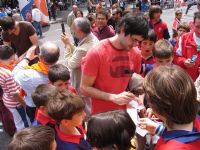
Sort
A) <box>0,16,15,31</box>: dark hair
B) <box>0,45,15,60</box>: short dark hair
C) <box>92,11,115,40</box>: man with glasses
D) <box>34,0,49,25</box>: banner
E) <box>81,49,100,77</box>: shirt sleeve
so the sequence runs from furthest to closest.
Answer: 1. <box>34,0,49,25</box>: banner
2. <box>92,11,115,40</box>: man with glasses
3. <box>0,16,15,31</box>: dark hair
4. <box>0,45,15,60</box>: short dark hair
5. <box>81,49,100,77</box>: shirt sleeve

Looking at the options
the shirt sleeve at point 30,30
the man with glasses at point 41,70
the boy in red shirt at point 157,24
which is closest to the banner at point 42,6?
the boy in red shirt at point 157,24

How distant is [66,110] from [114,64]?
0.58 m

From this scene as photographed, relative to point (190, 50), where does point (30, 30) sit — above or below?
above

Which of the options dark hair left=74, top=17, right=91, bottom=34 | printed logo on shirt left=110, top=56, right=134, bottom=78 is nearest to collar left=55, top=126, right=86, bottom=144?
printed logo on shirt left=110, top=56, right=134, bottom=78

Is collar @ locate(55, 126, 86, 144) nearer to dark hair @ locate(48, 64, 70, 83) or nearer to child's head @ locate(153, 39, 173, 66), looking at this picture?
dark hair @ locate(48, 64, 70, 83)

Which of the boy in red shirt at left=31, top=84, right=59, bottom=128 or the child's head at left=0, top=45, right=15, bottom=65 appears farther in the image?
the child's head at left=0, top=45, right=15, bottom=65

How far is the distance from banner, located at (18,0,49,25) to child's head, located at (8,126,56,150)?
336 inches

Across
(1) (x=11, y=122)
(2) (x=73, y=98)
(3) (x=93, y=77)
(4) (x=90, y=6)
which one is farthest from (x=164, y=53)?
(4) (x=90, y=6)

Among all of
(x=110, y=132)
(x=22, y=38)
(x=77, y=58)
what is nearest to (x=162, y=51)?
(x=77, y=58)

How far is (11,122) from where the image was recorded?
4484mm

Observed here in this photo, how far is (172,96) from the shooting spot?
1387 mm

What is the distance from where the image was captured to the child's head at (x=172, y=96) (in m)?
1.39

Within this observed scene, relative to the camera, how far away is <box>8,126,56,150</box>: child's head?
5.75 feet

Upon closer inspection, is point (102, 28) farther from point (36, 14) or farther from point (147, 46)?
point (36, 14)
